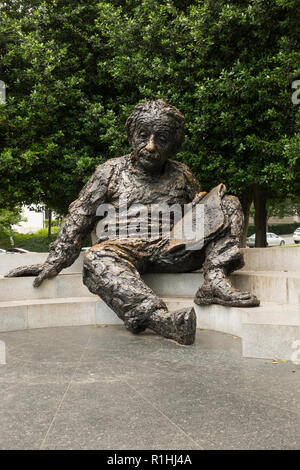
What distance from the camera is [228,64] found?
824 cm

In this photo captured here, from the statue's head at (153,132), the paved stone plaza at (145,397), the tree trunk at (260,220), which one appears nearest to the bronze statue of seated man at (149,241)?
the statue's head at (153,132)

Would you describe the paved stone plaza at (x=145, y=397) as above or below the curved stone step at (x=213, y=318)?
below

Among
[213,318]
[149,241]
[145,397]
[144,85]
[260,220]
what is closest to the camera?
[145,397]

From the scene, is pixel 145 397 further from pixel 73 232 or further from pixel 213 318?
pixel 73 232

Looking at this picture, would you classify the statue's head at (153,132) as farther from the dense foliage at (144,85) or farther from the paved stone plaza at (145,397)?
the dense foliage at (144,85)

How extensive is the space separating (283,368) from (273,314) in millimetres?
617

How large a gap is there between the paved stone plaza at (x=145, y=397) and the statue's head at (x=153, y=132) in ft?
6.88

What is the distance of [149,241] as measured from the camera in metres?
4.88

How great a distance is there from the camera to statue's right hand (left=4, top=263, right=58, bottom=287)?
15.9ft

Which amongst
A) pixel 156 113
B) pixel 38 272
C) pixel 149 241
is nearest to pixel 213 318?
pixel 149 241

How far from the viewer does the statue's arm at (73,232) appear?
16.0 feet

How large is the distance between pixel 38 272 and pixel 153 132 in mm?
2011
